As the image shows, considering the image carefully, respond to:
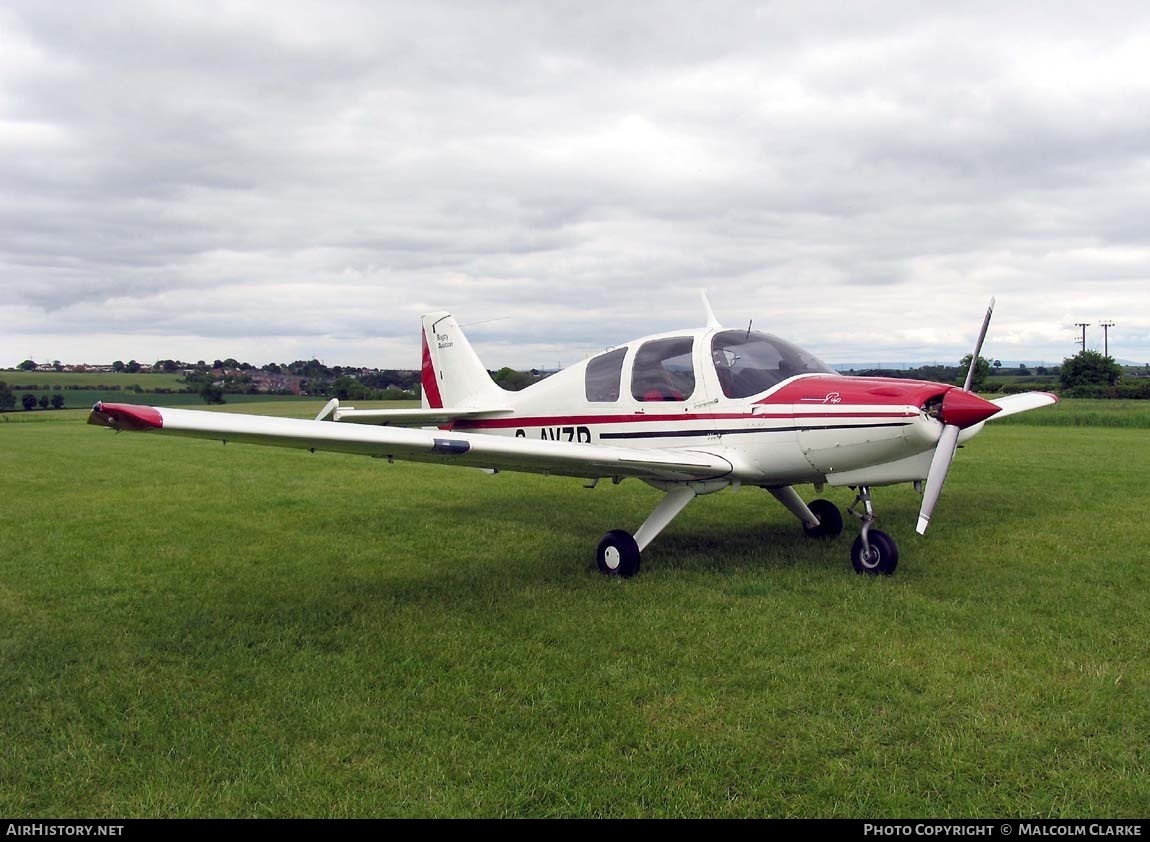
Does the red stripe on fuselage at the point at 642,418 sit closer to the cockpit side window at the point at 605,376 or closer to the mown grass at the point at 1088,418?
the cockpit side window at the point at 605,376

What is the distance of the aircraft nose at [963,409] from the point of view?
19.7 ft

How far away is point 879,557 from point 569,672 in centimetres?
326

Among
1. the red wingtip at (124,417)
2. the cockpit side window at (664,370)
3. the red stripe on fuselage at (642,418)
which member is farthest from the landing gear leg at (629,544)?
the red wingtip at (124,417)

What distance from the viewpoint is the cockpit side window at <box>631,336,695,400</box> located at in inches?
288

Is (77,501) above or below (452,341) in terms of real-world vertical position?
below

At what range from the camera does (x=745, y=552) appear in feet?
24.6

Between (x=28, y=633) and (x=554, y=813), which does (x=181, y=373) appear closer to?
(x=28, y=633)

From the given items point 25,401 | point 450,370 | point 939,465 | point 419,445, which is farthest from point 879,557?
point 25,401

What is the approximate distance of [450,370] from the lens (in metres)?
10.9

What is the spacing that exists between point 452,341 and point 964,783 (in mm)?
8795

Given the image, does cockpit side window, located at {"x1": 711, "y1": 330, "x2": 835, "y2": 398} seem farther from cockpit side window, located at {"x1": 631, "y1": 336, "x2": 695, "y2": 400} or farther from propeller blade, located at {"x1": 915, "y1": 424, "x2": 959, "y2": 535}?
propeller blade, located at {"x1": 915, "y1": 424, "x2": 959, "y2": 535}
